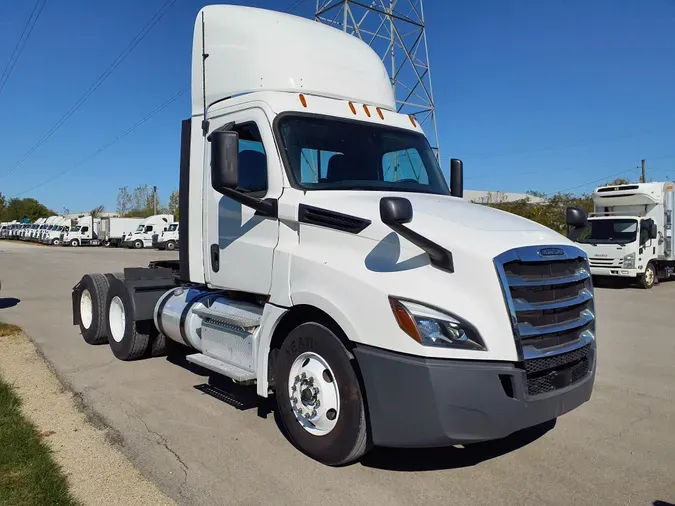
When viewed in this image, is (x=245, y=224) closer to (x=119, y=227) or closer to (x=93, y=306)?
(x=93, y=306)

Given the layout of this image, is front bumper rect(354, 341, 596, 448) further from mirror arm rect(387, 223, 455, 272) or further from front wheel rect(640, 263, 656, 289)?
front wheel rect(640, 263, 656, 289)

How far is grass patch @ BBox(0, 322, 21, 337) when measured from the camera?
9195mm

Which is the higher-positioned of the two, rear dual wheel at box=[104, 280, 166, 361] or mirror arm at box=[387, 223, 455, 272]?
mirror arm at box=[387, 223, 455, 272]

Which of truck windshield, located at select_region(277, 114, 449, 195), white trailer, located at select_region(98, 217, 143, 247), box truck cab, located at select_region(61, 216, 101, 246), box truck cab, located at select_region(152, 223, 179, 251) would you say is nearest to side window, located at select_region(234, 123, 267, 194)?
truck windshield, located at select_region(277, 114, 449, 195)

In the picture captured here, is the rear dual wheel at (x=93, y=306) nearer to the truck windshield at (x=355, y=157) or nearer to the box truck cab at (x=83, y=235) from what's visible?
the truck windshield at (x=355, y=157)

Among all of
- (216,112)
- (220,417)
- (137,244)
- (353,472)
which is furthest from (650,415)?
(137,244)

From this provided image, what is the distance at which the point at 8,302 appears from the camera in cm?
1348

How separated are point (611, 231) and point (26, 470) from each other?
60.7 ft

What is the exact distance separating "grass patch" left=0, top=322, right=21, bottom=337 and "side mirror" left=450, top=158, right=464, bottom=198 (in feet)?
24.2

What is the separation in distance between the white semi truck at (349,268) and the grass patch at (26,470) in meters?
1.51

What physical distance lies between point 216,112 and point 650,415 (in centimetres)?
513

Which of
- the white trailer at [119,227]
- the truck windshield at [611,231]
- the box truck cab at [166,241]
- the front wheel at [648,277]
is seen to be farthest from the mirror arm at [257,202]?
the white trailer at [119,227]

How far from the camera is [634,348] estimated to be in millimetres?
8781

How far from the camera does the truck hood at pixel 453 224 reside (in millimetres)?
3814
